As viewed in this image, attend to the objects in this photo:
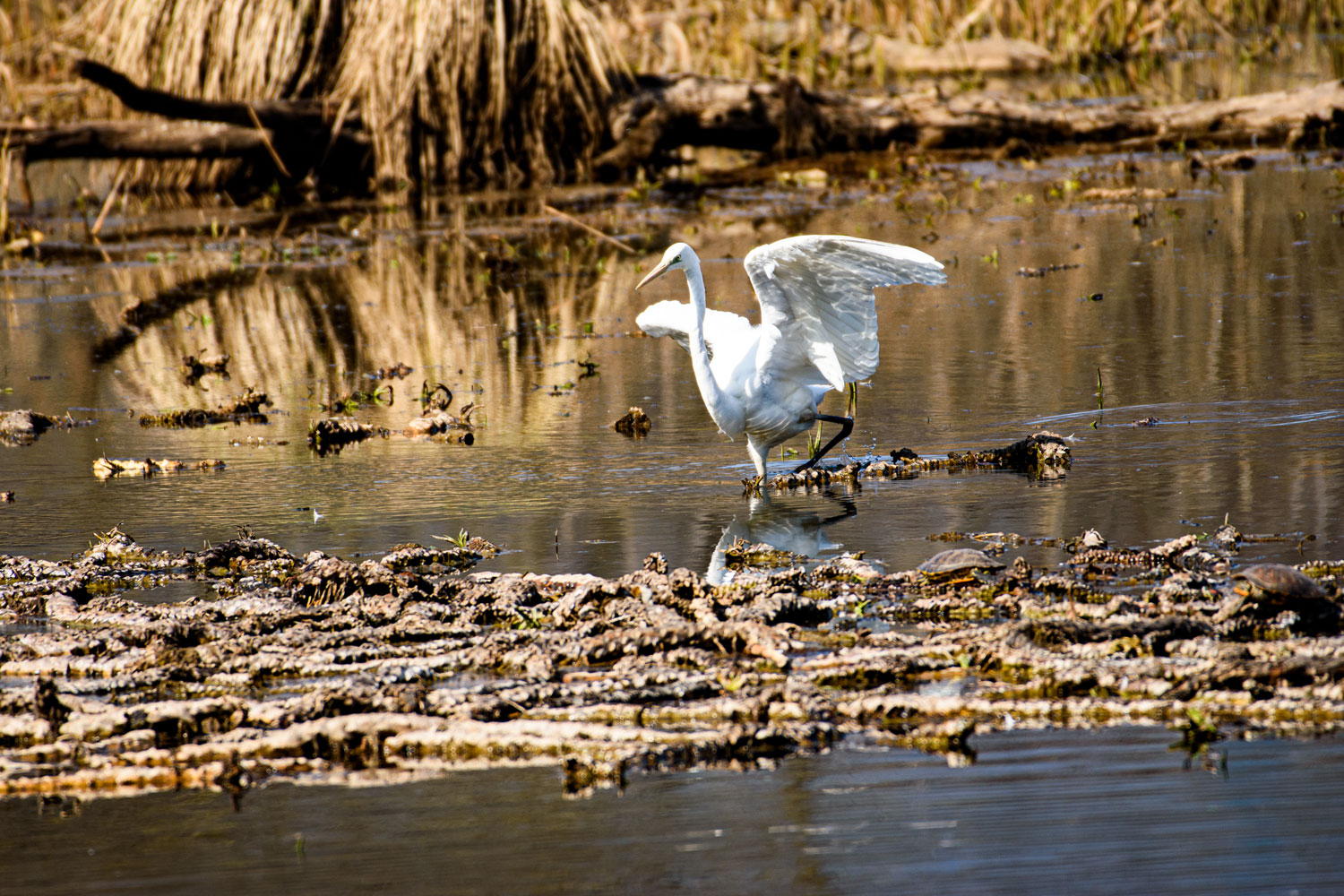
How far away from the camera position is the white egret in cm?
642

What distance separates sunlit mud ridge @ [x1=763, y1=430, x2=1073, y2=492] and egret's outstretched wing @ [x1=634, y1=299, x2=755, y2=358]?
0.67 m

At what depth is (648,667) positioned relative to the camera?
427 centimetres

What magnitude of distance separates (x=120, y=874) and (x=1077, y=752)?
7.37 feet

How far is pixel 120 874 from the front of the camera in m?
3.44

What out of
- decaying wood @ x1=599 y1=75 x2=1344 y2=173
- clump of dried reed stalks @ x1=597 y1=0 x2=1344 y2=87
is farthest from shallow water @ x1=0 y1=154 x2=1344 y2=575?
clump of dried reed stalks @ x1=597 y1=0 x2=1344 y2=87

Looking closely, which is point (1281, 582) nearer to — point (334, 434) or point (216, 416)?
point (334, 434)

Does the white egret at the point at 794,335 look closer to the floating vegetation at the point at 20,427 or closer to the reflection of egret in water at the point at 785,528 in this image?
the reflection of egret in water at the point at 785,528

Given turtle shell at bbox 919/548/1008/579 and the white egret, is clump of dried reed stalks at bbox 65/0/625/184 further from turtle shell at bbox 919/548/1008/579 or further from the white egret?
turtle shell at bbox 919/548/1008/579

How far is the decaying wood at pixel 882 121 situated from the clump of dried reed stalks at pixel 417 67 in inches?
30.0

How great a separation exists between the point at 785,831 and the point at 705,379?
3441 mm

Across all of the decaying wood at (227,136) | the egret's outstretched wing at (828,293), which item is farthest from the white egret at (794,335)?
the decaying wood at (227,136)

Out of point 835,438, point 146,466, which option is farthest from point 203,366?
point 835,438

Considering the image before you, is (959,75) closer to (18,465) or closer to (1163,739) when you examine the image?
(18,465)

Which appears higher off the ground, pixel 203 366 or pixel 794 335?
pixel 794 335
